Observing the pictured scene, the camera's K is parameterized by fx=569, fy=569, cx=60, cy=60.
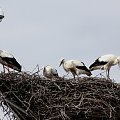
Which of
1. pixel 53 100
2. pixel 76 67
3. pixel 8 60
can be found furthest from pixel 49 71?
pixel 53 100

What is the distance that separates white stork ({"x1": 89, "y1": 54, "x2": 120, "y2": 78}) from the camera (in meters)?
13.8

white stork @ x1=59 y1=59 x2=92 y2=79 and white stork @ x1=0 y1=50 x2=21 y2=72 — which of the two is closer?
white stork @ x1=0 y1=50 x2=21 y2=72

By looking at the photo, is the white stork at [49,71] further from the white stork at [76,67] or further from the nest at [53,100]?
the nest at [53,100]

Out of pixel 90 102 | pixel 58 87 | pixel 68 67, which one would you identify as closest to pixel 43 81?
pixel 58 87

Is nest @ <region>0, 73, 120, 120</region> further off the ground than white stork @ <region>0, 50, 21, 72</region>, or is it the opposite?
white stork @ <region>0, 50, 21, 72</region>

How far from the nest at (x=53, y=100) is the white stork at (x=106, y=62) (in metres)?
3.24

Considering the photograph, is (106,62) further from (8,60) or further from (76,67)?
(8,60)

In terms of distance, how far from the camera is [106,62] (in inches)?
544

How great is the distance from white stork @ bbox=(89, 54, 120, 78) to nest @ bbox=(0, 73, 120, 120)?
→ 3242mm

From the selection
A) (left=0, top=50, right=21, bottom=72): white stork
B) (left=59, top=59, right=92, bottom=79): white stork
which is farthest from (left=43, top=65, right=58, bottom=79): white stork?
(left=0, top=50, right=21, bottom=72): white stork

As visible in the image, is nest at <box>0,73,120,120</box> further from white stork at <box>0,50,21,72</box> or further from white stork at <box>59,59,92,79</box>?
white stork at <box>59,59,92,79</box>

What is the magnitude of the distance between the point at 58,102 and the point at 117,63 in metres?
3.86

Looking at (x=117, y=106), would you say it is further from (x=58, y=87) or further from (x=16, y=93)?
(x=16, y=93)

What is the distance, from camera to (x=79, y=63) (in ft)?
44.8
